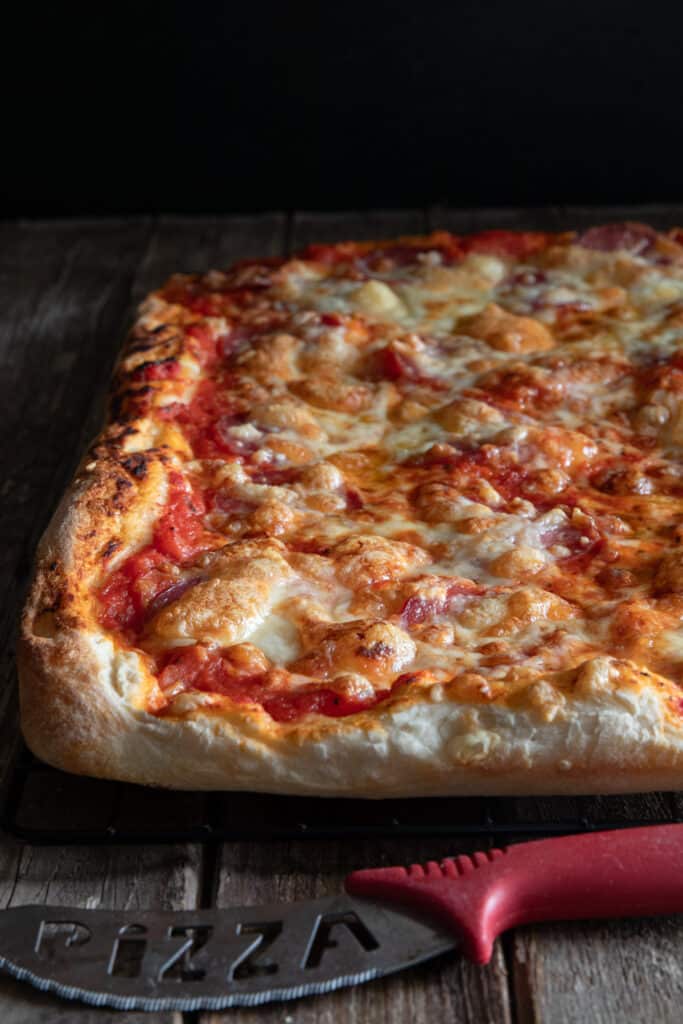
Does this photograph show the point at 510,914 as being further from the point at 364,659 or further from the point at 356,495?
the point at 356,495

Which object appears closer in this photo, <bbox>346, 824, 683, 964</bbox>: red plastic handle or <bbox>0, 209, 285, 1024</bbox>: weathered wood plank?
<bbox>346, 824, 683, 964</bbox>: red plastic handle

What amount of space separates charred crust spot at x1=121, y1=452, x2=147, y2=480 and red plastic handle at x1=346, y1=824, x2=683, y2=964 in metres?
1.15

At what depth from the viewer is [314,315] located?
381 cm

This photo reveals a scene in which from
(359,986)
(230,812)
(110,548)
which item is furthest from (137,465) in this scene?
(359,986)

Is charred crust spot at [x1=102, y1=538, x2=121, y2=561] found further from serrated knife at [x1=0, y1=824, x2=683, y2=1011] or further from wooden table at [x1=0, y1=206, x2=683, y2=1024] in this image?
serrated knife at [x1=0, y1=824, x2=683, y2=1011]

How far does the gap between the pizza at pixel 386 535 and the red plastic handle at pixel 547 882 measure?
7.2 inches

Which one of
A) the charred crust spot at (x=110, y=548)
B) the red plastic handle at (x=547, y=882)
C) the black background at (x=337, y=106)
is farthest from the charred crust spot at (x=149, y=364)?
the black background at (x=337, y=106)

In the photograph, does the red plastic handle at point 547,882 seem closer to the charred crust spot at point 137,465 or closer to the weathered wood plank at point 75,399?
the weathered wood plank at point 75,399

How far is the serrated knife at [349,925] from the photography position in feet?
6.82

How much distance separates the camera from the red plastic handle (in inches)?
83.6

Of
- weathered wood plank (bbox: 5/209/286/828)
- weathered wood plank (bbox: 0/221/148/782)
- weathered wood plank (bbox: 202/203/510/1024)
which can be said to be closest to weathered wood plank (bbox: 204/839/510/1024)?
weathered wood plank (bbox: 202/203/510/1024)

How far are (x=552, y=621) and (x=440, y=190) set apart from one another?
345 centimetres

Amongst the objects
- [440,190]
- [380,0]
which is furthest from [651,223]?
[380,0]

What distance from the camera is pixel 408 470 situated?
3.17 meters
